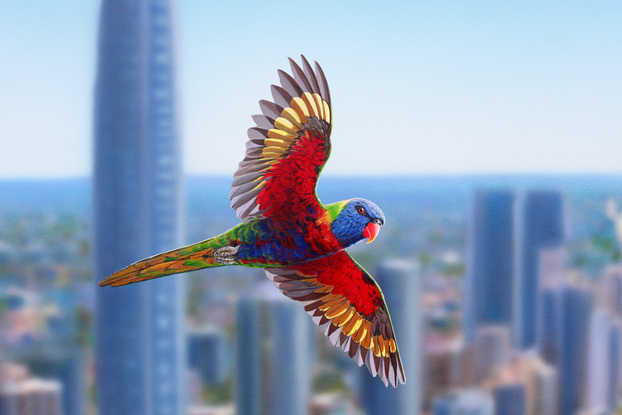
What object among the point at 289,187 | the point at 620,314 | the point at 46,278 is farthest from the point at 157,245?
the point at 620,314

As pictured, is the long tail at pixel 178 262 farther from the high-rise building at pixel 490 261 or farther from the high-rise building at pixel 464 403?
the high-rise building at pixel 464 403

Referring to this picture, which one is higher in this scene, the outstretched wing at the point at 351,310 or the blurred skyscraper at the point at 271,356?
the outstretched wing at the point at 351,310

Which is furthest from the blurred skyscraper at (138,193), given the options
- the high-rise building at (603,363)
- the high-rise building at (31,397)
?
the high-rise building at (603,363)

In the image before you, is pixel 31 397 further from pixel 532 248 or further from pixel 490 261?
pixel 532 248

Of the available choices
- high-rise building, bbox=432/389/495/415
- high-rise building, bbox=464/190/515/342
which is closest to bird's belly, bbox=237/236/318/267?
high-rise building, bbox=464/190/515/342

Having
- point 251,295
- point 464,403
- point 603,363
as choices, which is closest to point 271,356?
point 251,295
